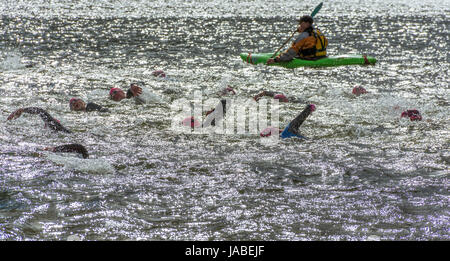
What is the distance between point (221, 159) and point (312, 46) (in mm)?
8661

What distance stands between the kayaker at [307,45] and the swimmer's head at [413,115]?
5627mm

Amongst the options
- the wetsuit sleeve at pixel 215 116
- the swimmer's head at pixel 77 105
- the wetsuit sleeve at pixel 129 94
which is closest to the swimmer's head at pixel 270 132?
the wetsuit sleeve at pixel 215 116

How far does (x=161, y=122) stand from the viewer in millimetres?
9477

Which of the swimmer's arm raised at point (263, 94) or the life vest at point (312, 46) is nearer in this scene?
the swimmer's arm raised at point (263, 94)

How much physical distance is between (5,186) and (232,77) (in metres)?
8.62

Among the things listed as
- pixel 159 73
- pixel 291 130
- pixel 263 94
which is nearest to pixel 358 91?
pixel 263 94

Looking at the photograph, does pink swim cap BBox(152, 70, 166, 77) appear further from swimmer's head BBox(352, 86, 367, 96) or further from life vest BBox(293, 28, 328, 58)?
swimmer's head BBox(352, 86, 367, 96)

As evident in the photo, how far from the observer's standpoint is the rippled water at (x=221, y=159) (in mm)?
5344

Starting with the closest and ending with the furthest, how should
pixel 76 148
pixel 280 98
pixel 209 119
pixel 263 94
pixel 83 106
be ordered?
1. pixel 76 148
2. pixel 209 119
3. pixel 83 106
4. pixel 280 98
5. pixel 263 94

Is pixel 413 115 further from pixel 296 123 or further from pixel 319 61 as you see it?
pixel 319 61

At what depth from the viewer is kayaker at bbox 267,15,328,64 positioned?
14.9 metres

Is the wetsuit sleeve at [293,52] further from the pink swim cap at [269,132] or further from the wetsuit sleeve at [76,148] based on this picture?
the wetsuit sleeve at [76,148]

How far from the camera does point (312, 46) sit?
15117mm
